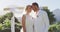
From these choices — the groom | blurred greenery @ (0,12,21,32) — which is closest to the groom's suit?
the groom

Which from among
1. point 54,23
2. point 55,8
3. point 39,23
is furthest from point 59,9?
point 39,23

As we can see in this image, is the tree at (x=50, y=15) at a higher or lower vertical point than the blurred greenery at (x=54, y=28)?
higher

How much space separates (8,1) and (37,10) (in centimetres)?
35

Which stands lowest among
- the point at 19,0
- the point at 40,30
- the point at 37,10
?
the point at 40,30

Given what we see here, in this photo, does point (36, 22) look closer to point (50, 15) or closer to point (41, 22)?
point (41, 22)

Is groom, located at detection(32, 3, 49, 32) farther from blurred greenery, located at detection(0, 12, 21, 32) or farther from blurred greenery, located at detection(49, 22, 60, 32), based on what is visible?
blurred greenery, located at detection(0, 12, 21, 32)

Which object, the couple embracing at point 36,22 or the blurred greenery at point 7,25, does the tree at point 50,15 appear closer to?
the couple embracing at point 36,22

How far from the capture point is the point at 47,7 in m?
1.78

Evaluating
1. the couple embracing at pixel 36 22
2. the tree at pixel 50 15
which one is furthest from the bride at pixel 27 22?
the tree at pixel 50 15

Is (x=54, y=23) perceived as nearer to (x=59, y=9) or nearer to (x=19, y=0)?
(x=59, y=9)

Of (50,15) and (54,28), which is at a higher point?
(50,15)

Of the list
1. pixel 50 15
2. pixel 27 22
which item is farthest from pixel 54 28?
pixel 27 22

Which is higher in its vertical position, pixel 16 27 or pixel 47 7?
pixel 47 7

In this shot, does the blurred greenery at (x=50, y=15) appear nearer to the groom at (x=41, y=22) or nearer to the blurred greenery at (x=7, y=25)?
the groom at (x=41, y=22)
